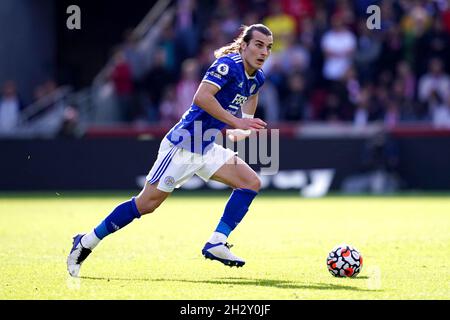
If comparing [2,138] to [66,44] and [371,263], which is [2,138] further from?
[371,263]

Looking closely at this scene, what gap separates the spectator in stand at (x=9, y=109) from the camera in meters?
22.6

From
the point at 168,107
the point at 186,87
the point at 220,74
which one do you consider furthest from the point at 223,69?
the point at 168,107

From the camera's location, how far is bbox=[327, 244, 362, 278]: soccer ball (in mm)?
8555

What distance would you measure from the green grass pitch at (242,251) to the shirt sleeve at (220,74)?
5.66 ft

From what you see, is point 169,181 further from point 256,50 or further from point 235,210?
point 256,50

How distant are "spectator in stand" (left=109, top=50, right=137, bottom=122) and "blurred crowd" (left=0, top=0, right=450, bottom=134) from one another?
0.08 feet

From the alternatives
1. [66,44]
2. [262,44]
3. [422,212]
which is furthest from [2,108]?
[262,44]

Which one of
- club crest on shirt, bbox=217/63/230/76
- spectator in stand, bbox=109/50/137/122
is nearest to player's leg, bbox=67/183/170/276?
club crest on shirt, bbox=217/63/230/76

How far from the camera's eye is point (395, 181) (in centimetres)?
2061

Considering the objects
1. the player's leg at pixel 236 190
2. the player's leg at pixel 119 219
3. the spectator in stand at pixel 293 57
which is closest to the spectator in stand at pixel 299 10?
the spectator in stand at pixel 293 57

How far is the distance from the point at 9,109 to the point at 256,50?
14640 mm

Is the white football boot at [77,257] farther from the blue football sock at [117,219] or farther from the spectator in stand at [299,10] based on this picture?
the spectator in stand at [299,10]

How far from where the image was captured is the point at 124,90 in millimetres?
22797
